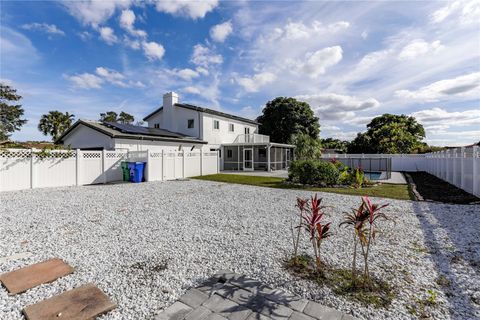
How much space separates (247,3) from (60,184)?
1208cm

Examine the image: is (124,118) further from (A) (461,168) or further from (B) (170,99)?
(A) (461,168)

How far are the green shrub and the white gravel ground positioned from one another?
4.60 metres

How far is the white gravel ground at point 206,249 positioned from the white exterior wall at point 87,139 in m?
8.09

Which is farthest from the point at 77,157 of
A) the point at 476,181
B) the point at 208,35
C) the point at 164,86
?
the point at 476,181

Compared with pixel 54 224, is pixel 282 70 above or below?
above

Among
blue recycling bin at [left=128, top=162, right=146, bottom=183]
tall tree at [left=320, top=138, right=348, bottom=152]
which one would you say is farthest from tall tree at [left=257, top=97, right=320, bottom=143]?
blue recycling bin at [left=128, top=162, right=146, bottom=183]

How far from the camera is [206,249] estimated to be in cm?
381

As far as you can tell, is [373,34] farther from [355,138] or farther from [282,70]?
[355,138]

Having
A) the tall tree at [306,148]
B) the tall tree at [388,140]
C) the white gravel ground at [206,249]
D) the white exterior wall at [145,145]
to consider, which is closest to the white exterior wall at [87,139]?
the white exterior wall at [145,145]

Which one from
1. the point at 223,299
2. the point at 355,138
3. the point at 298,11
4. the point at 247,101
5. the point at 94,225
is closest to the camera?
the point at 223,299

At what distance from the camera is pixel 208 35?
1301 cm

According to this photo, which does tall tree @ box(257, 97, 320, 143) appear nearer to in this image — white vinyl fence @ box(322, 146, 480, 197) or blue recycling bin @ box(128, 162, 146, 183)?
white vinyl fence @ box(322, 146, 480, 197)

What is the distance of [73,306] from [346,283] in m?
3.07

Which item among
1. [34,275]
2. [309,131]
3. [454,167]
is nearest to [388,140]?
[309,131]
